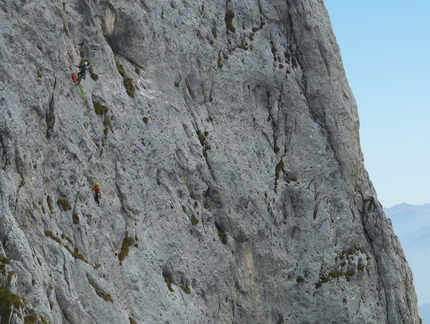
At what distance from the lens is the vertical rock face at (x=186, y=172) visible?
41.9 m

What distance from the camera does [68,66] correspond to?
156ft

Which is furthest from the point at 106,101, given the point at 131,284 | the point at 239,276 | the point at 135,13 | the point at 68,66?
the point at 239,276

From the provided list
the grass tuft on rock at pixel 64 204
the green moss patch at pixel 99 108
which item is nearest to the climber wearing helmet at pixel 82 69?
the green moss patch at pixel 99 108

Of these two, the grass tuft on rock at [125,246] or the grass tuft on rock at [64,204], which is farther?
the grass tuft on rock at [125,246]

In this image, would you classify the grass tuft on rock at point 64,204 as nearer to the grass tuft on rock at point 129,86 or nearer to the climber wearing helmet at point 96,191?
the climber wearing helmet at point 96,191

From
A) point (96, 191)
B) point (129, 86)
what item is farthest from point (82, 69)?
point (96, 191)

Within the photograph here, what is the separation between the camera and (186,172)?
55.8m

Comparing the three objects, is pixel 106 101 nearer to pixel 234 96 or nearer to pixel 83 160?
pixel 83 160

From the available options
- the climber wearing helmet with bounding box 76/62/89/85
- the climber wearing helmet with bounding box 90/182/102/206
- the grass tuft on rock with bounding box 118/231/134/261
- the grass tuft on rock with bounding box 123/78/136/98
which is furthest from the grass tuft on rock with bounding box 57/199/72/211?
the grass tuft on rock with bounding box 123/78/136/98

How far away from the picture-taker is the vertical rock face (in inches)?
1651

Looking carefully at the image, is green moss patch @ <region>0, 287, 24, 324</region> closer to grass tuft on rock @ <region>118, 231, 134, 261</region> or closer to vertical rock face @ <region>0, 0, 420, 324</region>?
vertical rock face @ <region>0, 0, 420, 324</region>

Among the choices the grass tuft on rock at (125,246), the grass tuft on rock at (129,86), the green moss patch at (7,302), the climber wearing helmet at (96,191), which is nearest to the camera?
the green moss patch at (7,302)

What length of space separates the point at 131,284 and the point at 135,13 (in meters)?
18.8

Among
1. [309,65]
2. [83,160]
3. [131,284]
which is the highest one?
[309,65]
